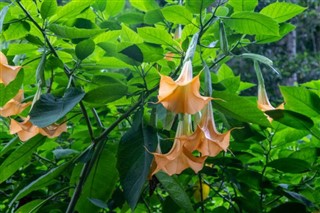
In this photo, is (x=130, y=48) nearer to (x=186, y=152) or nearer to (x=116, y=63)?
(x=116, y=63)

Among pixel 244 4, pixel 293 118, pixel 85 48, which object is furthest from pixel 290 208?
pixel 85 48

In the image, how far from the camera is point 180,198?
3.07 feet

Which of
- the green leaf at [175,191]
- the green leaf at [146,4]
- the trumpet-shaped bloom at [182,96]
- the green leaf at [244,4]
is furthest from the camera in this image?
the green leaf at [146,4]

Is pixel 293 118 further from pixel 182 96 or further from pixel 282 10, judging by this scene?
pixel 182 96

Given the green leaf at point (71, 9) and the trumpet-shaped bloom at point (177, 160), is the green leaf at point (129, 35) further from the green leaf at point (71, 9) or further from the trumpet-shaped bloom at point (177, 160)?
the trumpet-shaped bloom at point (177, 160)

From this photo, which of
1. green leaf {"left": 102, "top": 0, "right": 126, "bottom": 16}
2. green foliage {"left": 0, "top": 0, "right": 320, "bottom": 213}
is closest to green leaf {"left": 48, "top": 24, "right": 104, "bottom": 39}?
green foliage {"left": 0, "top": 0, "right": 320, "bottom": 213}

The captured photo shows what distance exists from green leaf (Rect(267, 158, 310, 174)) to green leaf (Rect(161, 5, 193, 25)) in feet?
1.21

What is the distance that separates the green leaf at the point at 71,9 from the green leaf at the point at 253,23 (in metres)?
0.31

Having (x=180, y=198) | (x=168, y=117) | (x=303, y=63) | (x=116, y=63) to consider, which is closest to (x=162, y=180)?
(x=180, y=198)

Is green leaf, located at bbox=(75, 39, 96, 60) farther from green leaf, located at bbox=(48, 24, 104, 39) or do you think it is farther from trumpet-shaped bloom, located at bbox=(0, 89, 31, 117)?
trumpet-shaped bloom, located at bbox=(0, 89, 31, 117)

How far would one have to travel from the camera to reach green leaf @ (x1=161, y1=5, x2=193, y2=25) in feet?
3.11

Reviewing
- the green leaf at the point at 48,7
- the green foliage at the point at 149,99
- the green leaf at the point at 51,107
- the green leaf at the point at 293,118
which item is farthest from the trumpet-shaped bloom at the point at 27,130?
the green leaf at the point at 293,118

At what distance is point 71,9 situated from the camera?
1037mm

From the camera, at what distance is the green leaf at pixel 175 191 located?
0.92 m
